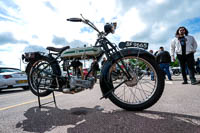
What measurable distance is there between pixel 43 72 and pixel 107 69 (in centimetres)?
130

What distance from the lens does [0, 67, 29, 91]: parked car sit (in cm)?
594

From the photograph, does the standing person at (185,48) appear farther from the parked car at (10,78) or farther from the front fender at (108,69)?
the parked car at (10,78)

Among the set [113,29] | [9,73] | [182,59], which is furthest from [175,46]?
[9,73]

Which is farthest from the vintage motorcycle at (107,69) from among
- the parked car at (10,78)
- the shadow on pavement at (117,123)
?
the parked car at (10,78)

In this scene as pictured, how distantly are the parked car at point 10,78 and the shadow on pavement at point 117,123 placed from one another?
517 cm

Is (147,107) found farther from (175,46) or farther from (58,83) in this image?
(175,46)

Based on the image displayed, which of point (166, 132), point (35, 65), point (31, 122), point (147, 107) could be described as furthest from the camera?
point (35, 65)

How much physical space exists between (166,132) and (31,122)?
154 centimetres

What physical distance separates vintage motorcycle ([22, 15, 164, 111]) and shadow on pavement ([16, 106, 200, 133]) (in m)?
0.30

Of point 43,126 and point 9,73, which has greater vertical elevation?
point 9,73

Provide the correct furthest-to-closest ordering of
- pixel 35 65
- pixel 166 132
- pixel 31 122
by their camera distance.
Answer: pixel 35 65 < pixel 31 122 < pixel 166 132

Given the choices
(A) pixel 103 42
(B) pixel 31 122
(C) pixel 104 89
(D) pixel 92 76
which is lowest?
(B) pixel 31 122

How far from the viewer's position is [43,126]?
1.55 metres

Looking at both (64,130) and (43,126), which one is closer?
(64,130)
